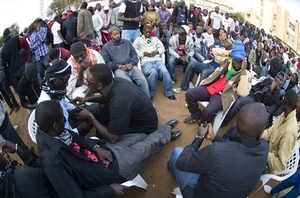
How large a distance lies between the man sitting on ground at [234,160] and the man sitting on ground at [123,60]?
7.92 feet

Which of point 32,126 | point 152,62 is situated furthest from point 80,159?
point 152,62

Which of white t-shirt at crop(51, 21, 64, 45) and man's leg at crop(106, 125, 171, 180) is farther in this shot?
white t-shirt at crop(51, 21, 64, 45)

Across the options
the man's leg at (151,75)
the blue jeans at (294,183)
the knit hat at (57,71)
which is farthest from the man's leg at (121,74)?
the blue jeans at (294,183)

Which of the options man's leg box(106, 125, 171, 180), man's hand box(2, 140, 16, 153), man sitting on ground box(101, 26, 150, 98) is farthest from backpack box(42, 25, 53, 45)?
man's leg box(106, 125, 171, 180)

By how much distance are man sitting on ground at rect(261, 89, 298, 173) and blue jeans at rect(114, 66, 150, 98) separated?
2.17 metres

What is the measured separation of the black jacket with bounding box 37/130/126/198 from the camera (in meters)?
1.98

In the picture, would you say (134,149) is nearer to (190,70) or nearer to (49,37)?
(190,70)

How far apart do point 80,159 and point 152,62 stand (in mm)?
3063

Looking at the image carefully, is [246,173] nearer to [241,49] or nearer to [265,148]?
[265,148]

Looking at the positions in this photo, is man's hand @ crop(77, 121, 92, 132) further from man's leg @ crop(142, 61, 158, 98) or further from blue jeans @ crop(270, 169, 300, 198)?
blue jeans @ crop(270, 169, 300, 198)

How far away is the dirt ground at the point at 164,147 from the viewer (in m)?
2.94

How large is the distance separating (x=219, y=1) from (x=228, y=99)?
111 feet

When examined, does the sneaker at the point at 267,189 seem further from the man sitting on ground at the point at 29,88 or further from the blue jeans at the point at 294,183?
the man sitting on ground at the point at 29,88

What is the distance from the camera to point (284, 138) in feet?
8.93
